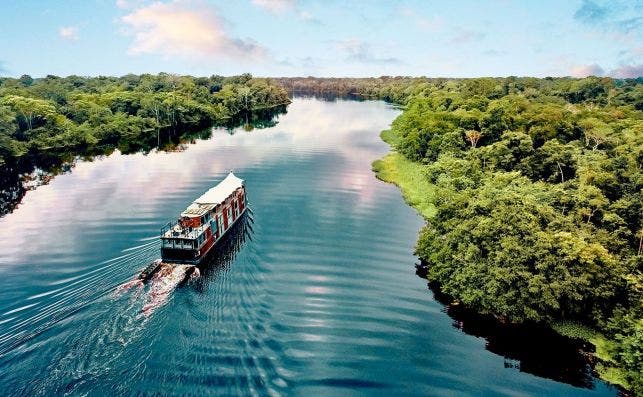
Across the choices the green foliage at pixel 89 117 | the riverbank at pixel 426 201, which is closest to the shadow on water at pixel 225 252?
the riverbank at pixel 426 201

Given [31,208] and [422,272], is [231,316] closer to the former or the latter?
[422,272]

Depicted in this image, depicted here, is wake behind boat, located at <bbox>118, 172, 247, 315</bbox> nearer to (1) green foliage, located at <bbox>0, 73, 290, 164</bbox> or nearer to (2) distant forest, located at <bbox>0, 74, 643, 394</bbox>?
(2) distant forest, located at <bbox>0, 74, 643, 394</bbox>

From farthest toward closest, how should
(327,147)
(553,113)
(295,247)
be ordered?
(327,147) < (553,113) < (295,247)

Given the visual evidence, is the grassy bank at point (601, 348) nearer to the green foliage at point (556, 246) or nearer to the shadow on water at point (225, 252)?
the green foliage at point (556, 246)

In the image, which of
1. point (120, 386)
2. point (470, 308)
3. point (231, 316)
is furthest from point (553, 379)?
point (120, 386)

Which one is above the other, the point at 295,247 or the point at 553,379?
the point at 295,247

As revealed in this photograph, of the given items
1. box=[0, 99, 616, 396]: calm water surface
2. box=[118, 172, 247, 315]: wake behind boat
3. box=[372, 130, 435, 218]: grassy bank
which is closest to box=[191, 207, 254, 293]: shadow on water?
box=[0, 99, 616, 396]: calm water surface

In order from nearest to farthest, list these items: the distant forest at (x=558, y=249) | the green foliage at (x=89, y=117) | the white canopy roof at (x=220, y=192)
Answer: the distant forest at (x=558, y=249)
the white canopy roof at (x=220, y=192)
the green foliage at (x=89, y=117)

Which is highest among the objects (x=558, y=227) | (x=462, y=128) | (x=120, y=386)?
(x=462, y=128)
